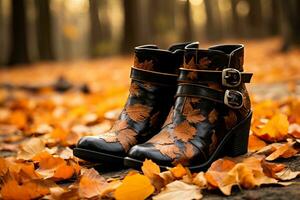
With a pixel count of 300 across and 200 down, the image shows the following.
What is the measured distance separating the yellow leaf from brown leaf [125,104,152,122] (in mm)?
535

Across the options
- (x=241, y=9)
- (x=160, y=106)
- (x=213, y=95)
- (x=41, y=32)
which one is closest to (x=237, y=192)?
(x=213, y=95)

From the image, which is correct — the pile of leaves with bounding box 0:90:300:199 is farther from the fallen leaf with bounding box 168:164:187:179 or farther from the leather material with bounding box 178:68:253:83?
the leather material with bounding box 178:68:253:83

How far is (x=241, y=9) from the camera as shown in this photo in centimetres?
2644

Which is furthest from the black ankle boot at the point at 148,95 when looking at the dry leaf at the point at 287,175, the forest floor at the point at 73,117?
the dry leaf at the point at 287,175

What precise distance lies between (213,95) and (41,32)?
55.8 ft

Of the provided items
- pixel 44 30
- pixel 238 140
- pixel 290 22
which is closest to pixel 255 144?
pixel 238 140

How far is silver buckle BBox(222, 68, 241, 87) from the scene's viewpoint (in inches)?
66.1

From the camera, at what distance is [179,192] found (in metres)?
1.36

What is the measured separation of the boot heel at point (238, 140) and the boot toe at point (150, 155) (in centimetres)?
30

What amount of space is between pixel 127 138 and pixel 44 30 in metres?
16.6

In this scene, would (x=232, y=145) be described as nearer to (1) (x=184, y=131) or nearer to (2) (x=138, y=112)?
(1) (x=184, y=131)

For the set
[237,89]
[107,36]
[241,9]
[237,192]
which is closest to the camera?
[237,192]

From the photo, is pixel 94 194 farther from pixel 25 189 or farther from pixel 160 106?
pixel 160 106

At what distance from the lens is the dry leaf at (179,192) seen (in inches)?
52.7
